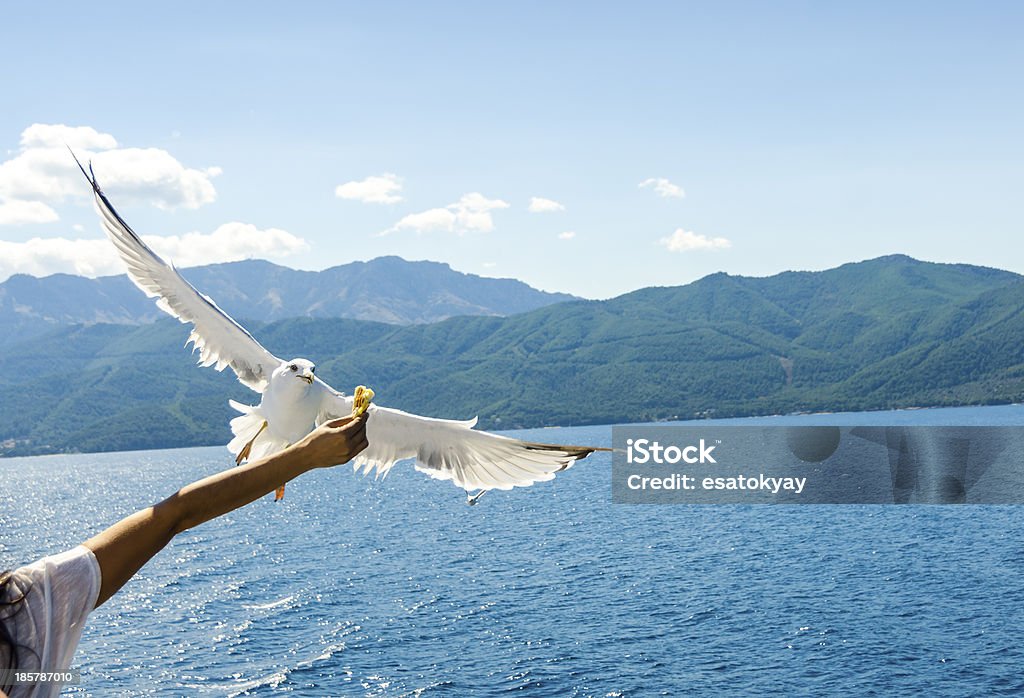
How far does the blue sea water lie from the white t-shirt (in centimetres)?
3571

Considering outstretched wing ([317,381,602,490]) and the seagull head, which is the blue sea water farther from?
the seagull head

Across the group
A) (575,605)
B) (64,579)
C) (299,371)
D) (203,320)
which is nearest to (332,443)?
(64,579)

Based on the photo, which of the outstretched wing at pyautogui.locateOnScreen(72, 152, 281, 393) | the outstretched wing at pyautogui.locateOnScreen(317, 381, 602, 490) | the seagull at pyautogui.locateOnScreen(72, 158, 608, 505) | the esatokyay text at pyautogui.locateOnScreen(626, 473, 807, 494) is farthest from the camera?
the esatokyay text at pyautogui.locateOnScreen(626, 473, 807, 494)

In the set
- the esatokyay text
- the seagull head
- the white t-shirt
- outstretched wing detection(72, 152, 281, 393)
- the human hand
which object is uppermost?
outstretched wing detection(72, 152, 281, 393)

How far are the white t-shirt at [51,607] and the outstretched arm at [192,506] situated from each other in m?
0.04

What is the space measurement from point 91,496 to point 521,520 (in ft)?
244

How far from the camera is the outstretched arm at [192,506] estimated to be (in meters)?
1.86

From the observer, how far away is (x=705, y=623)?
4481cm

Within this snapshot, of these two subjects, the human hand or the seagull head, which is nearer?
the human hand

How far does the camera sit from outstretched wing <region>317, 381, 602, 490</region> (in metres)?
4.37

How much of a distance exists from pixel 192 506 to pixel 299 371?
140 inches

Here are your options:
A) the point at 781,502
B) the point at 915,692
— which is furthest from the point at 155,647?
the point at 781,502

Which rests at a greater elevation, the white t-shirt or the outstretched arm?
the outstretched arm

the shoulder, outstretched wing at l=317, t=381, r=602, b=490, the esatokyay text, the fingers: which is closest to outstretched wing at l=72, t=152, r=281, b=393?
outstretched wing at l=317, t=381, r=602, b=490
